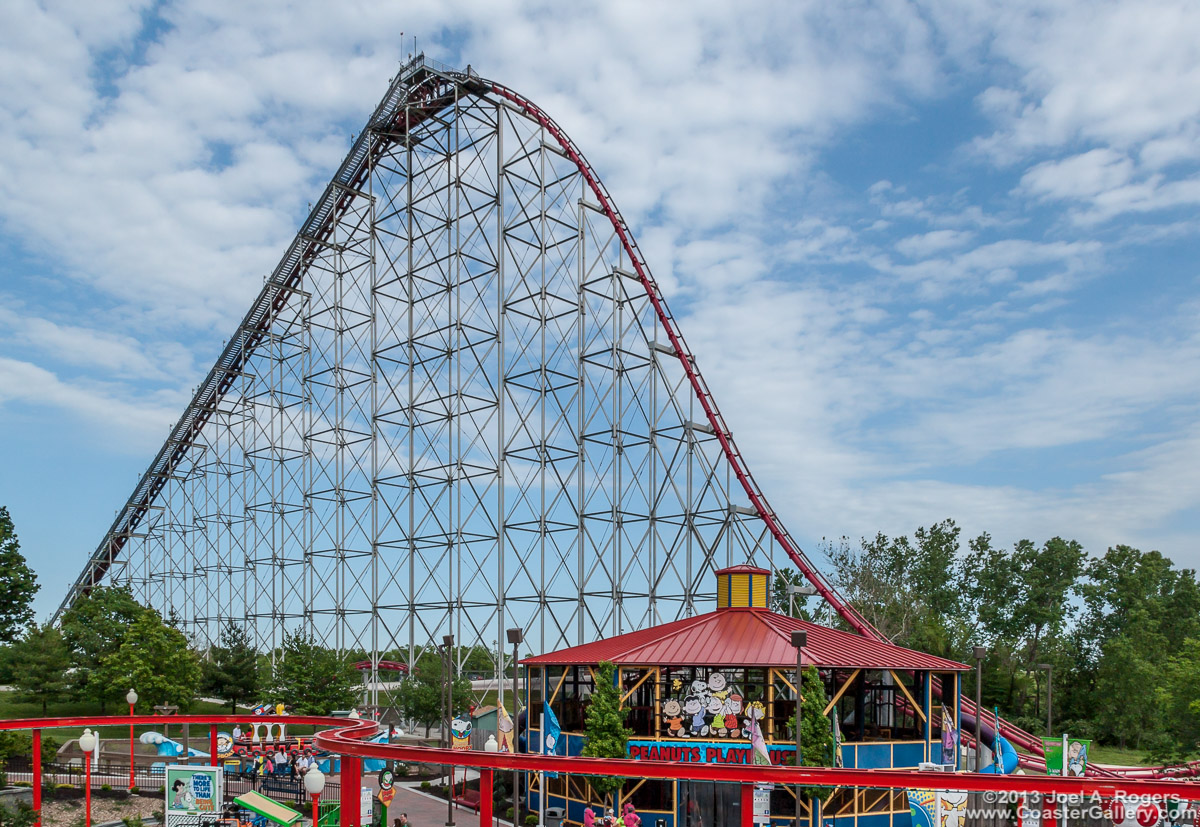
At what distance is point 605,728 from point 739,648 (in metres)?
3.34

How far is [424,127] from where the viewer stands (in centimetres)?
4116

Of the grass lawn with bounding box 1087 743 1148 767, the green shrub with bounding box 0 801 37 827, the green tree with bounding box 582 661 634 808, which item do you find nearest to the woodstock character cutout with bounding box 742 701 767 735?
the green tree with bounding box 582 661 634 808

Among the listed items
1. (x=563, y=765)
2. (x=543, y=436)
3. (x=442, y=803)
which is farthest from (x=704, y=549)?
(x=563, y=765)

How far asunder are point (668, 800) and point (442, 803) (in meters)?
7.99

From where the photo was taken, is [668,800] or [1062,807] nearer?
[1062,807]

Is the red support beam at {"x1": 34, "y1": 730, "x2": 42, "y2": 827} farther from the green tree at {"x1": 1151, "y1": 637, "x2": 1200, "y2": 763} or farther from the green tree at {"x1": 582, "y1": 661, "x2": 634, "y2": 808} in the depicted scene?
the green tree at {"x1": 1151, "y1": 637, "x2": 1200, "y2": 763}

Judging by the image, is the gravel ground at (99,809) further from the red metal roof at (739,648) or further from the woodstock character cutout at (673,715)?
the woodstock character cutout at (673,715)

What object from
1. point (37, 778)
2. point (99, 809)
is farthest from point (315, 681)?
point (37, 778)

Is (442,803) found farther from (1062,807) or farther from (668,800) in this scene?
(1062,807)

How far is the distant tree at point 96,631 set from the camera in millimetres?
46031

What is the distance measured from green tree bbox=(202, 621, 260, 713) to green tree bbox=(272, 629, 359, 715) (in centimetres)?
401

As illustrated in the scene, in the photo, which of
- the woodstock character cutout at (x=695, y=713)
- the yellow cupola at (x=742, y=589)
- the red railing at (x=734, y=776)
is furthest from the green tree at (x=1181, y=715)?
the red railing at (x=734, y=776)

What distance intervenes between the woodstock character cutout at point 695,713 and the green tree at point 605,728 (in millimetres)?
1275

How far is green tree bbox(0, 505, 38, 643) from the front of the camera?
3800 cm
